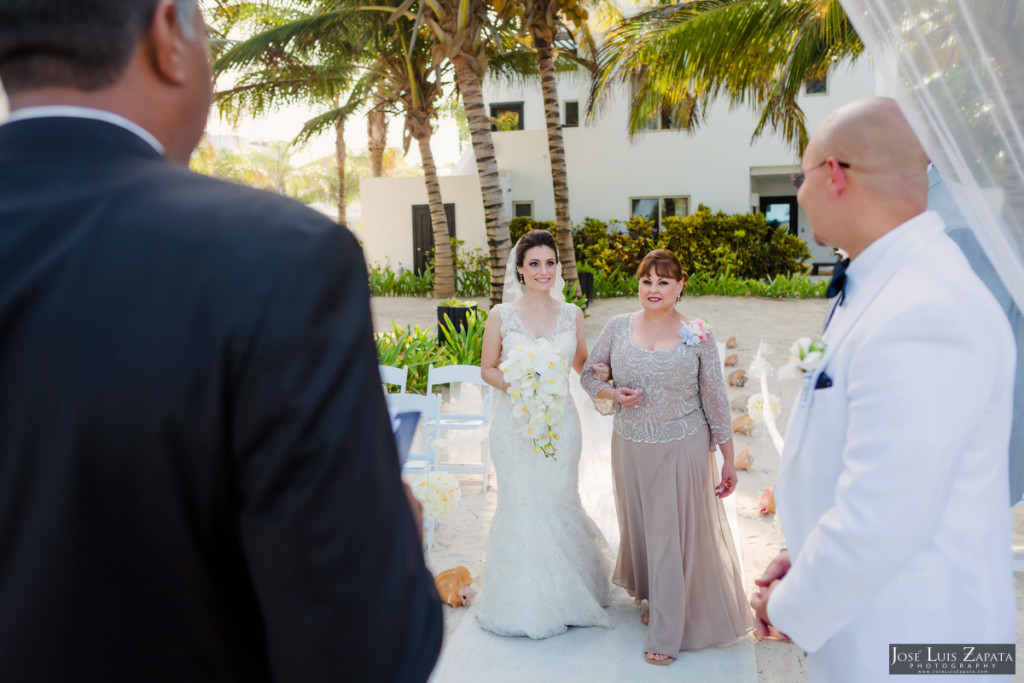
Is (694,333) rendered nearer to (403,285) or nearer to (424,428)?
(424,428)

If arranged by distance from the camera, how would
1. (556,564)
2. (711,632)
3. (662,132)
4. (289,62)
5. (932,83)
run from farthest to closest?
(662,132) < (289,62) < (556,564) < (711,632) < (932,83)

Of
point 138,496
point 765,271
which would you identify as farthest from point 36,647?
point 765,271

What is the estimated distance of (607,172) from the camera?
72.0 feet

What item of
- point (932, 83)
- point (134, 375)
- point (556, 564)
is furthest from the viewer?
point (556, 564)

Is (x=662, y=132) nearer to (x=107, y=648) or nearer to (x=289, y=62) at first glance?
(x=289, y=62)

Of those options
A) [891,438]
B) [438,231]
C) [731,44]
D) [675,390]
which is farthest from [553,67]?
[891,438]

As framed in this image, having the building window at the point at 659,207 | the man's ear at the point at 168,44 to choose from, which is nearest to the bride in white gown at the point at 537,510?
the man's ear at the point at 168,44

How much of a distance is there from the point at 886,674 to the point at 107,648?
182 cm

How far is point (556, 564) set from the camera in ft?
15.5

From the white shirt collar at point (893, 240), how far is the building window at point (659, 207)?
20.2m

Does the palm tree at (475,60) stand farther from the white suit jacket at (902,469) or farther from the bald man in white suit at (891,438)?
the white suit jacket at (902,469)

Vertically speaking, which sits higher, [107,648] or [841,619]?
[107,648]

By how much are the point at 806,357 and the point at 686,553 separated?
8.75ft

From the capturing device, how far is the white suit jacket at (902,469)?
1.76 meters
